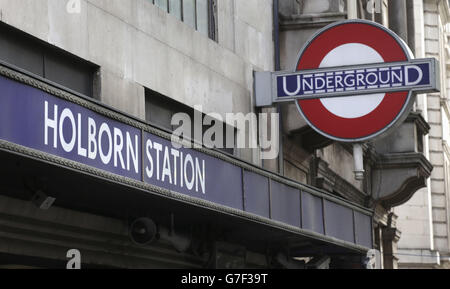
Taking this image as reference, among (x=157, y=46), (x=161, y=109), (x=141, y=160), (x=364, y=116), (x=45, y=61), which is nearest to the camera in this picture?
(x=141, y=160)

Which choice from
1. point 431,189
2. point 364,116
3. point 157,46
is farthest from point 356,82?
point 431,189

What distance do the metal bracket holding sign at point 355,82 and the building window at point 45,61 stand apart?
5.27m

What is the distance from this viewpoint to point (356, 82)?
19.4m

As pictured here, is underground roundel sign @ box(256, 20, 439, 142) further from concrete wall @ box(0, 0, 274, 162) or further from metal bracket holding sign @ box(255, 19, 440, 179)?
concrete wall @ box(0, 0, 274, 162)

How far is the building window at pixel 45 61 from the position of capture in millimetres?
13453

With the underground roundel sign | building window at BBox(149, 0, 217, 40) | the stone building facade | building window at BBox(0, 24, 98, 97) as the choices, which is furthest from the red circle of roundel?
the stone building facade

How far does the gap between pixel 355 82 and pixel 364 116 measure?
59 centimetres

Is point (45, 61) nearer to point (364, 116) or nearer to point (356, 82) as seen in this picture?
point (356, 82)

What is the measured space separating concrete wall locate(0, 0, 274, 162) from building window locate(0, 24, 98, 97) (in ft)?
0.43

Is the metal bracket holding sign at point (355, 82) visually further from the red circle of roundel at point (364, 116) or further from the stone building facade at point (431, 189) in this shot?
the stone building facade at point (431, 189)

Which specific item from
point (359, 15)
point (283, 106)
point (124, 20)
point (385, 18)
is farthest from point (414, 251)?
point (124, 20)

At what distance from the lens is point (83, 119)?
11.8m

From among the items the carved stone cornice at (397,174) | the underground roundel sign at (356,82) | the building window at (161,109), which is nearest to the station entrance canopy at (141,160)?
the underground roundel sign at (356,82)

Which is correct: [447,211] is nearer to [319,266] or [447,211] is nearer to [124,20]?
[319,266]
